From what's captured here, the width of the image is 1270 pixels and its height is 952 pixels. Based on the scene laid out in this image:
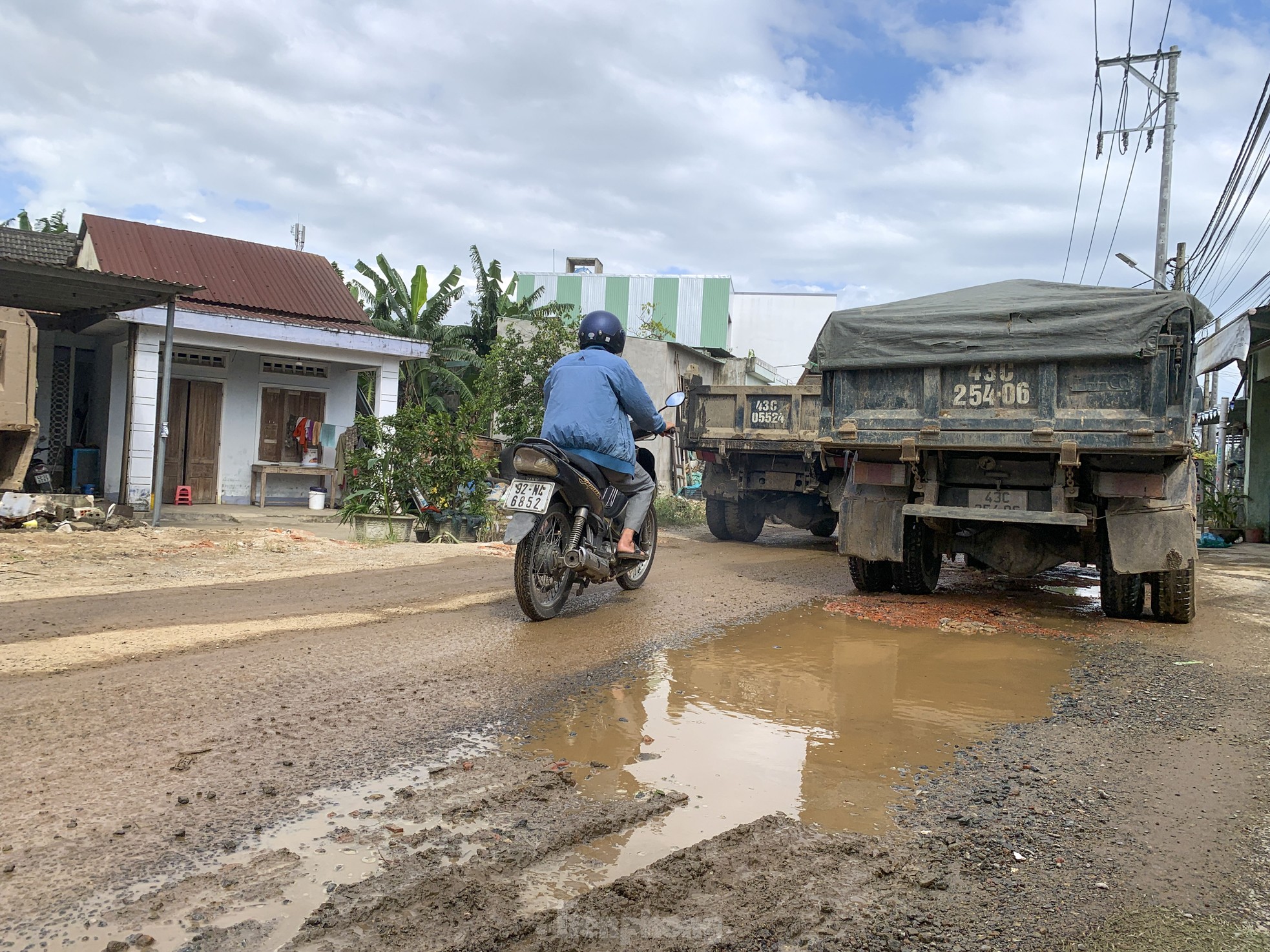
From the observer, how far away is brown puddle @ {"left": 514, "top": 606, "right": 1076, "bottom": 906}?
2.94 m

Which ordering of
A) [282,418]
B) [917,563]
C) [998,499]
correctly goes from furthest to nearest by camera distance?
1. [282,418]
2. [917,563]
3. [998,499]

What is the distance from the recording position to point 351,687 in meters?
4.16

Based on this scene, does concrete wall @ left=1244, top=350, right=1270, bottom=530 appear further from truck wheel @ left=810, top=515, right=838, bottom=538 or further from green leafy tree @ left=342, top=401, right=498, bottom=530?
green leafy tree @ left=342, top=401, right=498, bottom=530

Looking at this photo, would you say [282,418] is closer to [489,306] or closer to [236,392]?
[236,392]

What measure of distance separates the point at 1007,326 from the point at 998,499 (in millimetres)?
1256

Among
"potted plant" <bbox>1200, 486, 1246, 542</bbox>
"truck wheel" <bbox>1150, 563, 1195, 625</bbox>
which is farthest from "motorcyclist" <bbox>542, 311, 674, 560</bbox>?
"potted plant" <bbox>1200, 486, 1246, 542</bbox>

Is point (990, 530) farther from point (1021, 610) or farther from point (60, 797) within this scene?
point (60, 797)

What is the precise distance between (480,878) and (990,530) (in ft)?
19.4

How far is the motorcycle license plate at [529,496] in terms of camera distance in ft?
18.0

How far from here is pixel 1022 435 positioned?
21.5 ft

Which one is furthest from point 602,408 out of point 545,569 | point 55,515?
point 55,515

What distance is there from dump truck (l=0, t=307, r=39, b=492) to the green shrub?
8.20 m

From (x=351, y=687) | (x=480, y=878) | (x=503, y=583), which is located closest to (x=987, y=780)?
(x=480, y=878)

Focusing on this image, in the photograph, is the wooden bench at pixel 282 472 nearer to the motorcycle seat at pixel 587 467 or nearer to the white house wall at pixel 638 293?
the motorcycle seat at pixel 587 467
